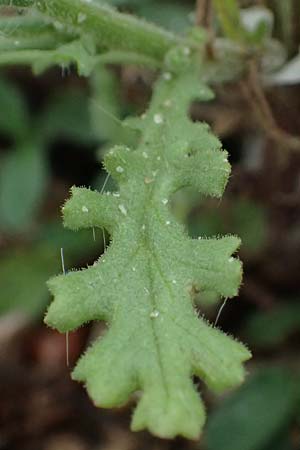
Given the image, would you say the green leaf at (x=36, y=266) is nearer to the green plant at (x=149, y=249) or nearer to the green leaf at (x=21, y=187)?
the green leaf at (x=21, y=187)

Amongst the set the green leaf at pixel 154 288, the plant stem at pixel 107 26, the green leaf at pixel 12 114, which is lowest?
the green leaf at pixel 12 114

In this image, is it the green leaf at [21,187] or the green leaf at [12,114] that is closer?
the green leaf at [21,187]

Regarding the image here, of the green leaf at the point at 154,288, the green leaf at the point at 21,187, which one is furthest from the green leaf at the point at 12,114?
the green leaf at the point at 154,288

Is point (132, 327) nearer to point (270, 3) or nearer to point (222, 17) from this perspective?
point (222, 17)

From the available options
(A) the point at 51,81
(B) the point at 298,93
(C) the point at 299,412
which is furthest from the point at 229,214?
(A) the point at 51,81

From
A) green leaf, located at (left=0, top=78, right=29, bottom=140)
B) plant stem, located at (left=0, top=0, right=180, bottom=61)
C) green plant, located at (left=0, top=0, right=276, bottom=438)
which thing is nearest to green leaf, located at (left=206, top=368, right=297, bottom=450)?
green plant, located at (left=0, top=0, right=276, bottom=438)

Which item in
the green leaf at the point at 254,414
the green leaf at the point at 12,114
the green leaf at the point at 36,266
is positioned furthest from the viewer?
the green leaf at the point at 12,114

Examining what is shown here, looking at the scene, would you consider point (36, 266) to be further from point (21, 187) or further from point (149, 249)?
point (149, 249)
